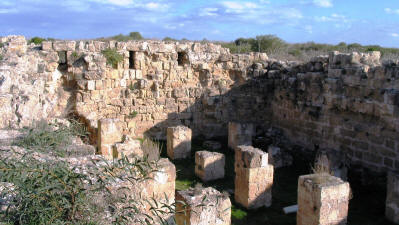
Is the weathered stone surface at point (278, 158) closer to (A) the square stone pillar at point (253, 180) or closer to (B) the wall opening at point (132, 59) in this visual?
(A) the square stone pillar at point (253, 180)

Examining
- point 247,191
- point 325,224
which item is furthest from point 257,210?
point 325,224

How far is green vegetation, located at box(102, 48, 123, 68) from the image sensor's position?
10266mm

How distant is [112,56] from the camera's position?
33.7ft

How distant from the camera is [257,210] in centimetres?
688

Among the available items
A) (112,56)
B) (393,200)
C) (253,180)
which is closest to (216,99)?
(112,56)

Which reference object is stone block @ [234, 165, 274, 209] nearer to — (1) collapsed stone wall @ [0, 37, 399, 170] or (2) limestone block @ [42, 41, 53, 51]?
(1) collapsed stone wall @ [0, 37, 399, 170]

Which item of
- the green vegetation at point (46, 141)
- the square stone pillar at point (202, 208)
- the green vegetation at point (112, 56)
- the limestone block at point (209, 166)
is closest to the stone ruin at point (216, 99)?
the green vegetation at point (112, 56)

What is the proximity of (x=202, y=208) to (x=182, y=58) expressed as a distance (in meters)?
7.24

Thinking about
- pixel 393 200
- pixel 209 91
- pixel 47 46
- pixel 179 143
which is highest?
pixel 47 46

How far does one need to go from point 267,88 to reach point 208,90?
1.93 metres

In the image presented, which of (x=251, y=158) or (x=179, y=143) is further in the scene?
(x=179, y=143)

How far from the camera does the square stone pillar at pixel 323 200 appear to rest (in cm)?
565

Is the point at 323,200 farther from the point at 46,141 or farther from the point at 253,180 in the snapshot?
the point at 46,141

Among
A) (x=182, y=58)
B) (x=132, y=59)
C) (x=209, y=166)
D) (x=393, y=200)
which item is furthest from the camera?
(x=182, y=58)
